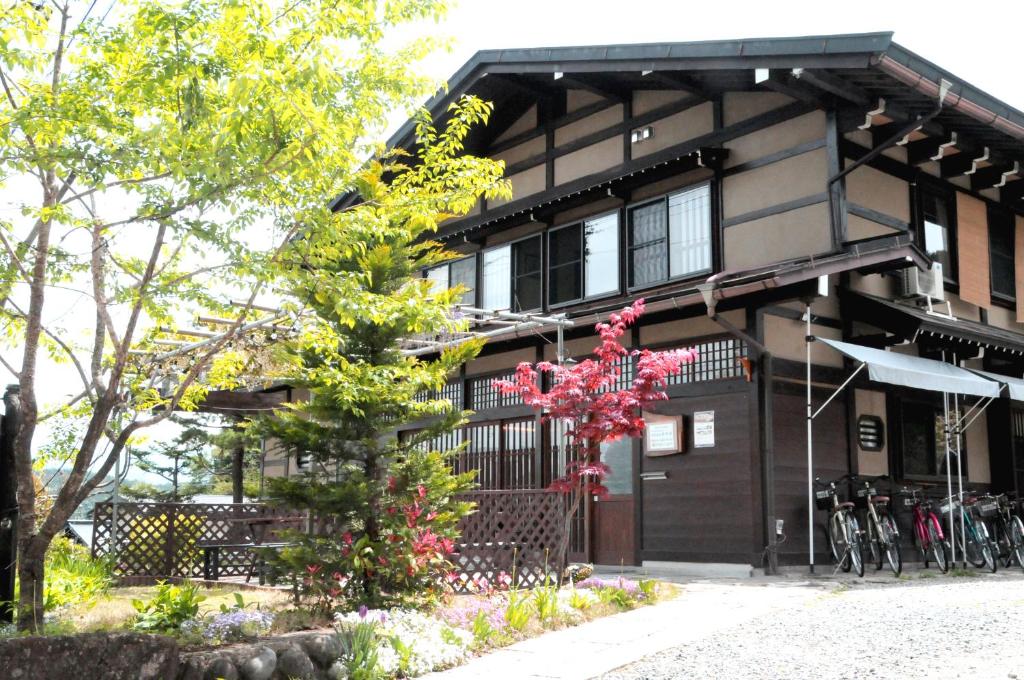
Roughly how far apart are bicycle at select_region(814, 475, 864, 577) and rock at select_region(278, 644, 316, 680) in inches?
266

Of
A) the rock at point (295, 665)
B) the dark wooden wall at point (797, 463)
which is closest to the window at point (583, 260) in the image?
the dark wooden wall at point (797, 463)

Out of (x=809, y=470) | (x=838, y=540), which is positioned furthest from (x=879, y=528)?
(x=809, y=470)

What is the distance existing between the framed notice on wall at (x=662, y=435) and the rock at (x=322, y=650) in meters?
6.79

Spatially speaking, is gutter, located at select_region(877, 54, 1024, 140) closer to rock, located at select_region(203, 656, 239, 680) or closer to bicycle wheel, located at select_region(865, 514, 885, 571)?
bicycle wheel, located at select_region(865, 514, 885, 571)

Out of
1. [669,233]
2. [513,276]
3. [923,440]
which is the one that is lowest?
[923,440]

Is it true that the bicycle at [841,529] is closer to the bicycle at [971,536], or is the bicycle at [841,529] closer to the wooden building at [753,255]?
the wooden building at [753,255]

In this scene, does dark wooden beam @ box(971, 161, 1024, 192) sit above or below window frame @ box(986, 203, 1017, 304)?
above

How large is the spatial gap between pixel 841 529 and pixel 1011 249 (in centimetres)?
636

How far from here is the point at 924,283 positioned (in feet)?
40.2

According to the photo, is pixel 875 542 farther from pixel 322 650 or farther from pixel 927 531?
pixel 322 650

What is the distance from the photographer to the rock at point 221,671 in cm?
551

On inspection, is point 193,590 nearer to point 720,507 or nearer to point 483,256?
point 720,507

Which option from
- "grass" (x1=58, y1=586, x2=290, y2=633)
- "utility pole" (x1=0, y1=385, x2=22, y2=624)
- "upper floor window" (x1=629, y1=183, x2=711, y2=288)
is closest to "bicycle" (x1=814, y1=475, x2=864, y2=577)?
"upper floor window" (x1=629, y1=183, x2=711, y2=288)

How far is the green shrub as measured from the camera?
21.2 ft
